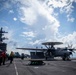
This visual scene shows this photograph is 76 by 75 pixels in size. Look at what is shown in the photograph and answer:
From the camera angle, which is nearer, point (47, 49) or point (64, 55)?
point (64, 55)

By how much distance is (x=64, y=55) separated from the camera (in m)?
64.1

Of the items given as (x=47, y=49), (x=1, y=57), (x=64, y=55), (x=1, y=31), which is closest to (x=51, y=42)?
(x=47, y=49)

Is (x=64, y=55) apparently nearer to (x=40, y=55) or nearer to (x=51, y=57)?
(x=51, y=57)

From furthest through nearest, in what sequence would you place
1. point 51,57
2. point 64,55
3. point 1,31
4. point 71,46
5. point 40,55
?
point 40,55 → point 1,31 → point 71,46 → point 51,57 → point 64,55

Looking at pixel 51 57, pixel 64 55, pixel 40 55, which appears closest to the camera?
pixel 64 55

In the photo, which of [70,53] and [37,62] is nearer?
[37,62]

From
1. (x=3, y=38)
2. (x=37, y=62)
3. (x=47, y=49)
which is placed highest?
(x=3, y=38)

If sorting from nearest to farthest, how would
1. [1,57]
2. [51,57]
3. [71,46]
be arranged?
[1,57]
[51,57]
[71,46]

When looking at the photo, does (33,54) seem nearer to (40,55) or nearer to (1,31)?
(40,55)

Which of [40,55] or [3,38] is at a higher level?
[3,38]

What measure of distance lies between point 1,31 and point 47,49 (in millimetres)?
36444

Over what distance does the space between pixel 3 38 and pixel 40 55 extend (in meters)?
22.9

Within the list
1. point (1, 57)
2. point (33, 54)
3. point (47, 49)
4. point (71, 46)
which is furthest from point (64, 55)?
point (33, 54)

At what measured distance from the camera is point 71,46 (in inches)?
2975
